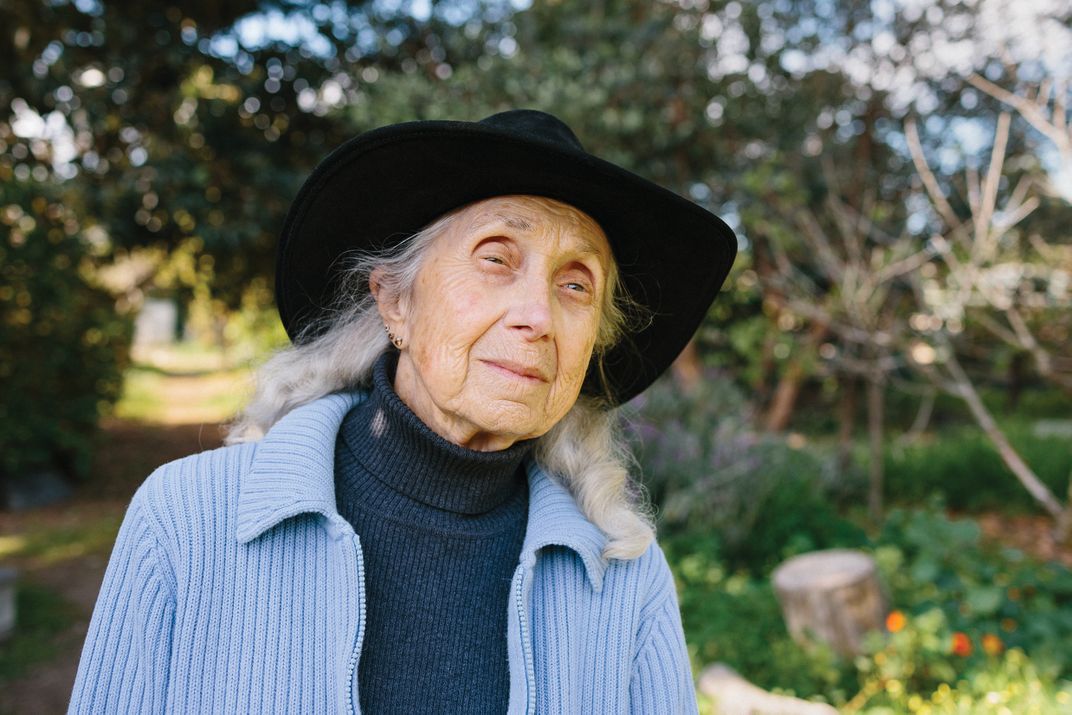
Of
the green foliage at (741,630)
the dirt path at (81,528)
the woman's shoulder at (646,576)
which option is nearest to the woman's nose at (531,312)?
the woman's shoulder at (646,576)

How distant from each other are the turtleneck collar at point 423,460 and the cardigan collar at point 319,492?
0.29 ft

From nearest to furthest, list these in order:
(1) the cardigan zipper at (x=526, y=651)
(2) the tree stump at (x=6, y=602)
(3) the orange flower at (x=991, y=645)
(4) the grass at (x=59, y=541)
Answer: (1) the cardigan zipper at (x=526, y=651) → (3) the orange flower at (x=991, y=645) → (2) the tree stump at (x=6, y=602) → (4) the grass at (x=59, y=541)

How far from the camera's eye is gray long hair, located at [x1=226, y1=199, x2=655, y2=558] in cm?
→ 150

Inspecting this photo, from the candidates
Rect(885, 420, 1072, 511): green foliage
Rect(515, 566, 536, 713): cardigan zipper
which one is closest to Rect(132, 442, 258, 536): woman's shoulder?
Rect(515, 566, 536, 713): cardigan zipper

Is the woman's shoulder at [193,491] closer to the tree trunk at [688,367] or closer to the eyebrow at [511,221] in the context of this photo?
the eyebrow at [511,221]

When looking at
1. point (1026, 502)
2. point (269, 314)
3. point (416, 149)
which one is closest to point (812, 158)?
point (1026, 502)

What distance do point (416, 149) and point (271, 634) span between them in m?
0.84

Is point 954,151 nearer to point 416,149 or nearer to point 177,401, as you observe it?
point 416,149

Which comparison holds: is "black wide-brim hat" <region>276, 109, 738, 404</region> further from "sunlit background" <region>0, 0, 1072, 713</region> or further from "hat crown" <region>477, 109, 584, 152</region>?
"sunlit background" <region>0, 0, 1072, 713</region>

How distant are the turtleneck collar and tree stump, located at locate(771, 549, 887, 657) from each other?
9.23 ft

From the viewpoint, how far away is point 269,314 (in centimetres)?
1334

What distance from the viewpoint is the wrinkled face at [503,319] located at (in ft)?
4.14

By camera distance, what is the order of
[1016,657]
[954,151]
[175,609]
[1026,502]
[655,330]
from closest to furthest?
1. [175,609]
2. [655,330]
3. [1016,657]
4. [954,151]
5. [1026,502]

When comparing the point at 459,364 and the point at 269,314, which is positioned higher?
the point at 459,364
